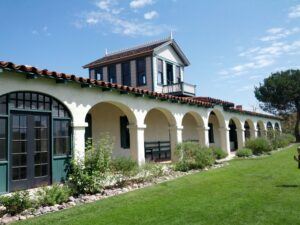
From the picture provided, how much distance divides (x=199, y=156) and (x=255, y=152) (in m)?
8.65

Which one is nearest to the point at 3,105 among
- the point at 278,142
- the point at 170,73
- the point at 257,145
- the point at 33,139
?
the point at 33,139

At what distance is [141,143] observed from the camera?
43.8 ft

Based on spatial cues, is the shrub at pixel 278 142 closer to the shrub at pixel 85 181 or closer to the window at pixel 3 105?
the shrub at pixel 85 181

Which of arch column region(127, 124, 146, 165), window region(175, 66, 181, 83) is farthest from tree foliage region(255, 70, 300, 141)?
arch column region(127, 124, 146, 165)

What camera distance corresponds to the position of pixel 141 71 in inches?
878

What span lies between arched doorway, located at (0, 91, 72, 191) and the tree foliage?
3668 cm

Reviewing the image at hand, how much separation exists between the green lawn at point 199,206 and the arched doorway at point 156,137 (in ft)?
26.0

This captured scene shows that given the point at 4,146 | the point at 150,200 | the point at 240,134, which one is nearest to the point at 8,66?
the point at 4,146

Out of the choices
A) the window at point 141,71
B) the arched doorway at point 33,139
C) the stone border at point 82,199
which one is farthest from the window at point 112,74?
the arched doorway at point 33,139

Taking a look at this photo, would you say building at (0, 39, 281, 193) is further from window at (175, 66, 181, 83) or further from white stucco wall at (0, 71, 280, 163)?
window at (175, 66, 181, 83)

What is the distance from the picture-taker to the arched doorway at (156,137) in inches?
723

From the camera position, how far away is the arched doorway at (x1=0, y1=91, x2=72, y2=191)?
27.4 ft

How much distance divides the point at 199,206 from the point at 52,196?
3.42m

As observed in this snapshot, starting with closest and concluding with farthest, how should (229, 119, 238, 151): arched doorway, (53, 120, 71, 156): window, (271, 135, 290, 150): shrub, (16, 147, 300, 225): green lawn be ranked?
(16, 147, 300, 225): green lawn → (53, 120, 71, 156): window → (271, 135, 290, 150): shrub → (229, 119, 238, 151): arched doorway
